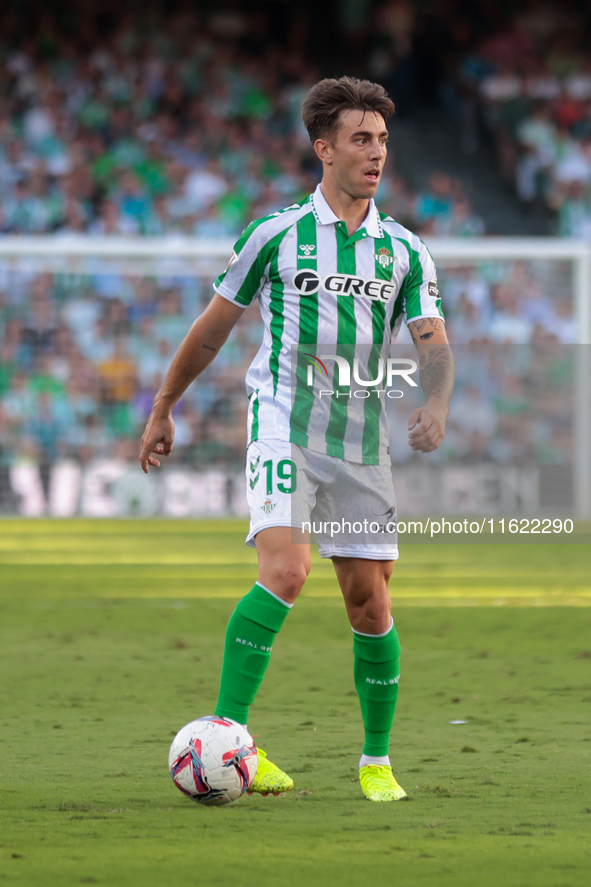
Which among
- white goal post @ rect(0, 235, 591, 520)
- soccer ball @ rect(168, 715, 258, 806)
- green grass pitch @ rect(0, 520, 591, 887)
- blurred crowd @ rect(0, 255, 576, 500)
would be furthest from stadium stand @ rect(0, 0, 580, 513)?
soccer ball @ rect(168, 715, 258, 806)

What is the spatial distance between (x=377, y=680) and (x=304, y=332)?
106 cm

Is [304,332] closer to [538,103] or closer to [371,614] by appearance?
[371,614]

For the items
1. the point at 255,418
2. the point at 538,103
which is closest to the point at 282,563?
the point at 255,418

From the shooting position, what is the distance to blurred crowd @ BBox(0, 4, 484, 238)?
1719cm

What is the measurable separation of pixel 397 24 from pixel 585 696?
55.0 ft

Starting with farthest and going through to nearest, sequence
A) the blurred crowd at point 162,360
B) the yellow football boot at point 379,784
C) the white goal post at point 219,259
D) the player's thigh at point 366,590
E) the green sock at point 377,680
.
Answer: the white goal post at point 219,259, the blurred crowd at point 162,360, the green sock at point 377,680, the player's thigh at point 366,590, the yellow football boot at point 379,784

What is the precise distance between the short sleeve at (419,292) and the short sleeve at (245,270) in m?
0.44

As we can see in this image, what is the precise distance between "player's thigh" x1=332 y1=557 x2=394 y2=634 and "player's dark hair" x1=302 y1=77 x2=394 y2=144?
128 centimetres

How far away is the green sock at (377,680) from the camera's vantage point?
387 centimetres

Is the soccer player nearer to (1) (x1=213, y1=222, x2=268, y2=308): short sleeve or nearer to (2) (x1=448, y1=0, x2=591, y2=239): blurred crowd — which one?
(1) (x1=213, y1=222, x2=268, y2=308): short sleeve

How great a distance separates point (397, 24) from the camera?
2023cm

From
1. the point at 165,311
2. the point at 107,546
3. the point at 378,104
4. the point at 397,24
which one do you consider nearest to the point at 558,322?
the point at 165,311

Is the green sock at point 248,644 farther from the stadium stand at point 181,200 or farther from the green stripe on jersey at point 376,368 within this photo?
the stadium stand at point 181,200

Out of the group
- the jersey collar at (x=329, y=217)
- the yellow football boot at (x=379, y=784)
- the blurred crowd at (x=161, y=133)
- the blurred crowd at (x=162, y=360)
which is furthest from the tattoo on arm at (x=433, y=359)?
the blurred crowd at (x=161, y=133)
